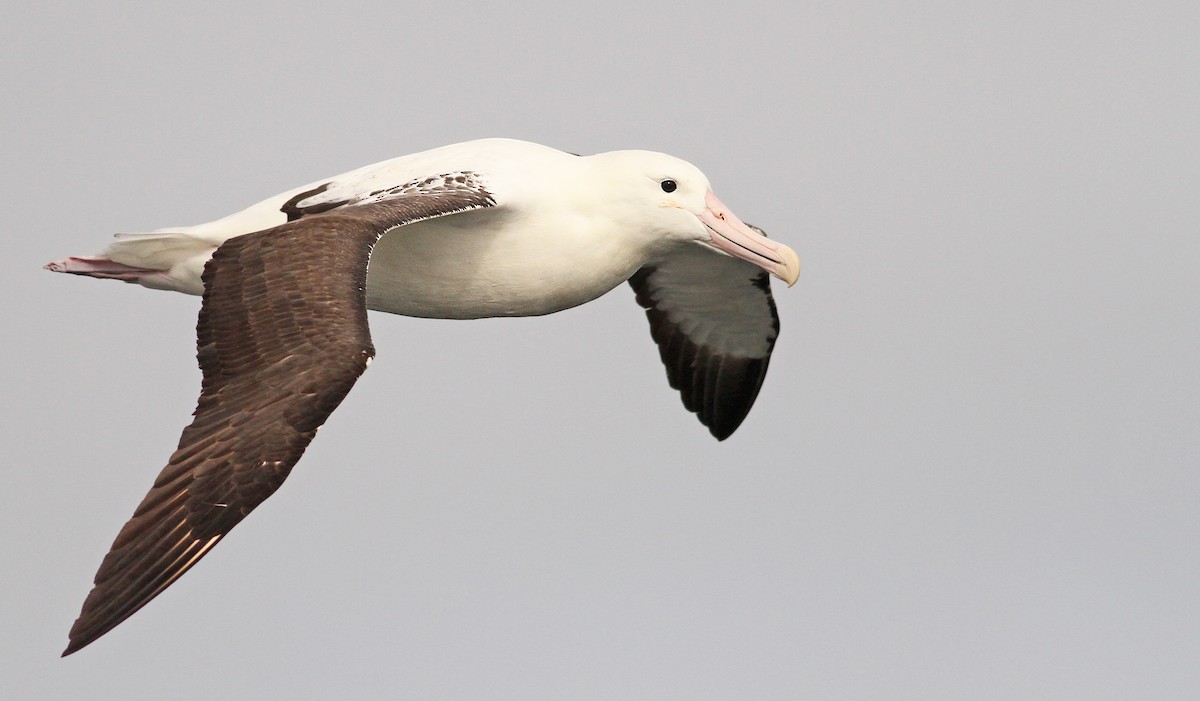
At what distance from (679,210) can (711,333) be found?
3544 mm

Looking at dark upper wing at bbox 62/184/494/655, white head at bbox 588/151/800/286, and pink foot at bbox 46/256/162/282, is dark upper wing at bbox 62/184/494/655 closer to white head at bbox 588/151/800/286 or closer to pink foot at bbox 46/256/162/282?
white head at bbox 588/151/800/286

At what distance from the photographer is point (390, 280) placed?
50.0 feet

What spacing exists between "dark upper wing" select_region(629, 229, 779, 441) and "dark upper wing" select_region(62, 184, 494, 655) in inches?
196

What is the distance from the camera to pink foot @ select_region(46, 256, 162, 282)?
53.1 ft

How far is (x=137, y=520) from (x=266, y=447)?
34.2 inches

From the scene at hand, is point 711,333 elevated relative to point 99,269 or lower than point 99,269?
lower

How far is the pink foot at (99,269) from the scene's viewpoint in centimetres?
1619

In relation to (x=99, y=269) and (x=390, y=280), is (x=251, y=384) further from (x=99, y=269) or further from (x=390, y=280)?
(x=99, y=269)

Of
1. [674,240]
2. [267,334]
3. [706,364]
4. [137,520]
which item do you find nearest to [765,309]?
[706,364]

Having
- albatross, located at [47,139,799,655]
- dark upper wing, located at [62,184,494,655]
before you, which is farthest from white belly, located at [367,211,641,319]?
dark upper wing, located at [62,184,494,655]

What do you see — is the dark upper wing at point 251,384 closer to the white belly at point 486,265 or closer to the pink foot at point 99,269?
the white belly at point 486,265

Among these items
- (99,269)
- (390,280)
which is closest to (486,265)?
(390,280)

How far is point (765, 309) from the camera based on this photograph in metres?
18.5

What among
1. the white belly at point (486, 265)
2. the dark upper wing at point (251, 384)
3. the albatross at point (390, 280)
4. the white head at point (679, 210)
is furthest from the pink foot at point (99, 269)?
the white head at point (679, 210)
